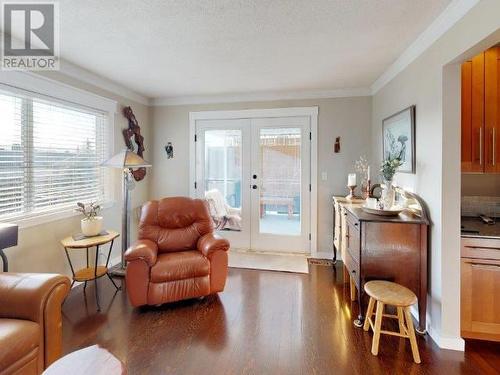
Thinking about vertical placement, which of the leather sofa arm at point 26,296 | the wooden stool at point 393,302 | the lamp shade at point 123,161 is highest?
the lamp shade at point 123,161

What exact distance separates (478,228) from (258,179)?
2572 mm

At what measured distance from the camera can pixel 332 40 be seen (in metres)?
2.23

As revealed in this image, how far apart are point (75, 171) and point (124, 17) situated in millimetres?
1861

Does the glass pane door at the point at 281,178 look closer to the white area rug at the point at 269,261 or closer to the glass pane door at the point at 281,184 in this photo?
the glass pane door at the point at 281,184

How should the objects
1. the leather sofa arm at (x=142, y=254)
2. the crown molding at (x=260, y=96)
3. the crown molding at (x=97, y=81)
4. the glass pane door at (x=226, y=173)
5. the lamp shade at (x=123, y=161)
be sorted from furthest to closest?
the glass pane door at (x=226, y=173)
the crown molding at (x=260, y=96)
the lamp shade at (x=123, y=161)
the crown molding at (x=97, y=81)
the leather sofa arm at (x=142, y=254)

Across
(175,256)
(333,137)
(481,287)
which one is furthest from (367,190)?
(175,256)

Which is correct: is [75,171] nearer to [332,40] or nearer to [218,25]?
[218,25]

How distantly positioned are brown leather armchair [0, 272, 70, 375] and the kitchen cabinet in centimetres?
Answer: 272

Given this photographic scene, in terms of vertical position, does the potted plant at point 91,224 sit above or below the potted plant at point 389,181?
below

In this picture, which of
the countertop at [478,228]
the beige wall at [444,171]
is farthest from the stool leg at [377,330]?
the countertop at [478,228]

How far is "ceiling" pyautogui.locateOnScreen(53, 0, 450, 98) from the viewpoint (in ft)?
5.82

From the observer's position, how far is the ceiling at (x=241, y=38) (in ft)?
5.82

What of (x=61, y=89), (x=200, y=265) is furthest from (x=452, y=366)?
(x=61, y=89)

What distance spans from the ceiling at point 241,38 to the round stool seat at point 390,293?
198 centimetres
